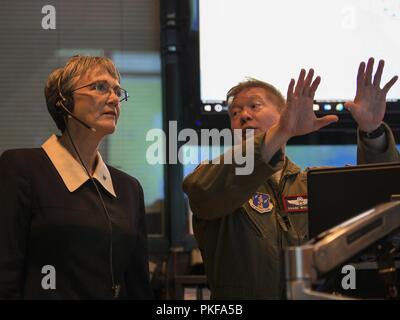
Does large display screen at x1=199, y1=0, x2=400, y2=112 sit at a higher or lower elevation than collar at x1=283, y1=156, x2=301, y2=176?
higher

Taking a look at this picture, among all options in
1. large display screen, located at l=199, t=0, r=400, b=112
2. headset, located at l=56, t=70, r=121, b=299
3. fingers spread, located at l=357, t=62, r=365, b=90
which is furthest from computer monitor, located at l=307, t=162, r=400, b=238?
large display screen, located at l=199, t=0, r=400, b=112

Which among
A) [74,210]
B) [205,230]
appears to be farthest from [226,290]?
[74,210]

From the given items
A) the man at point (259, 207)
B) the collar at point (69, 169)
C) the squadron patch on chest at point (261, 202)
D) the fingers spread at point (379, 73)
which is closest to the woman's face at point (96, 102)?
the collar at point (69, 169)

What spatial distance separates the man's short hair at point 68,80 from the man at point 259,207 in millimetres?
473

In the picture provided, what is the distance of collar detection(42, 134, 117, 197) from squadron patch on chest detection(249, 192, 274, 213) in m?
0.43

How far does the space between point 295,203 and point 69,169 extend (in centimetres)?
66

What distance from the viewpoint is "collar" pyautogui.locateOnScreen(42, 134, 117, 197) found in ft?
6.35

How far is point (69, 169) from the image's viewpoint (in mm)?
1948

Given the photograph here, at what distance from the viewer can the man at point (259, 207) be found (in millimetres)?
1745

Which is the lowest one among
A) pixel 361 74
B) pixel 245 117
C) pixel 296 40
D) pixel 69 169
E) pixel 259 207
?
pixel 259 207

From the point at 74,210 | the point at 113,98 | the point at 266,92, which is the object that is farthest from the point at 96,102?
the point at 266,92

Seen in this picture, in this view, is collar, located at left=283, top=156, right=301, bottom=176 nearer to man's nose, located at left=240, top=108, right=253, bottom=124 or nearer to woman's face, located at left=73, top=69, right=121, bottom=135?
man's nose, located at left=240, top=108, right=253, bottom=124

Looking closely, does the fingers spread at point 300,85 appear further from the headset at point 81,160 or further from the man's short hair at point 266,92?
the headset at point 81,160

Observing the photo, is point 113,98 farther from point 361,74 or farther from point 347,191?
point 347,191
